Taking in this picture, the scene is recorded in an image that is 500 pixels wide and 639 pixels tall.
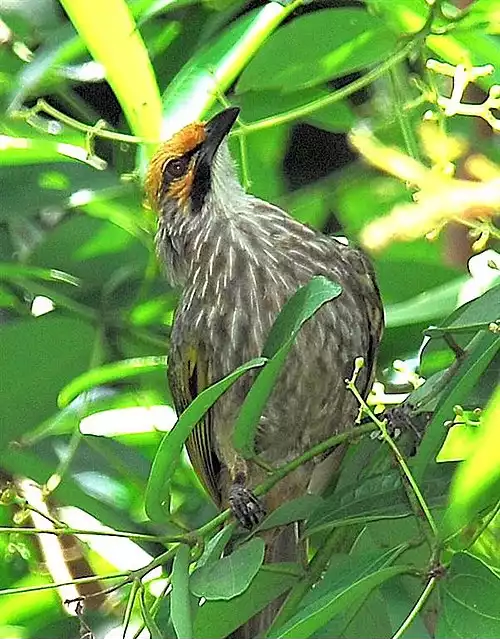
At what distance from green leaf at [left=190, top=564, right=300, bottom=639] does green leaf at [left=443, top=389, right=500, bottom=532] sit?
335 millimetres

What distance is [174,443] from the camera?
994mm

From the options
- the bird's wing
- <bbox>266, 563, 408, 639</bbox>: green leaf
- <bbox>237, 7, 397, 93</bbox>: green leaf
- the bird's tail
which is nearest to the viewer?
<bbox>266, 563, 408, 639</bbox>: green leaf

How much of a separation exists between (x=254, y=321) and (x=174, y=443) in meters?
0.64

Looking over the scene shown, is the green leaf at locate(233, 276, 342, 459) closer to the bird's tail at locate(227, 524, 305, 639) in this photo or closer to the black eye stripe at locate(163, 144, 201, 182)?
the bird's tail at locate(227, 524, 305, 639)

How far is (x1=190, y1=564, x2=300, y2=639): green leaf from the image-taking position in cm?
102

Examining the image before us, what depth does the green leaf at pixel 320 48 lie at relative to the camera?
1.30 meters

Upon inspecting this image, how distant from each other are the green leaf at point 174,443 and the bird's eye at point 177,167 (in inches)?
30.0

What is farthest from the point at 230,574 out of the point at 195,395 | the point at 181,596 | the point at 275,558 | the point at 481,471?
the point at 195,395

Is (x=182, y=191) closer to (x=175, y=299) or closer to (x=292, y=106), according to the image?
(x=175, y=299)

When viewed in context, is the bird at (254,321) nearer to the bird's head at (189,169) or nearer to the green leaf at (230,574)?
the bird's head at (189,169)

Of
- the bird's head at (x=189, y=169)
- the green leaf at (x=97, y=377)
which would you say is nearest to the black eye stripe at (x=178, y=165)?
the bird's head at (x=189, y=169)

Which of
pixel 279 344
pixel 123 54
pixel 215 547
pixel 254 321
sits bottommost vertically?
pixel 254 321

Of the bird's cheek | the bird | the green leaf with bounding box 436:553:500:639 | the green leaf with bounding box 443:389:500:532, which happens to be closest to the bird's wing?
the bird

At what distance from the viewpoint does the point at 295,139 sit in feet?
6.30
